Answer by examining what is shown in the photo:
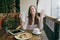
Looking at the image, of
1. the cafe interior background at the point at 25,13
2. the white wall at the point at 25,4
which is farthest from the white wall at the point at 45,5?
the white wall at the point at 25,4

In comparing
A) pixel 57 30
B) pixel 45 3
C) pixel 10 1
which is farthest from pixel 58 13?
pixel 10 1

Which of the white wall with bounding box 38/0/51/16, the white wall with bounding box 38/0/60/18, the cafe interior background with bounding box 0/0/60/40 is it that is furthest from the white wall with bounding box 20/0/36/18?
the white wall with bounding box 38/0/60/18

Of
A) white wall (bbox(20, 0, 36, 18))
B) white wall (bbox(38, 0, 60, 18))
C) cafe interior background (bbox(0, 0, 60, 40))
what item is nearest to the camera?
cafe interior background (bbox(0, 0, 60, 40))

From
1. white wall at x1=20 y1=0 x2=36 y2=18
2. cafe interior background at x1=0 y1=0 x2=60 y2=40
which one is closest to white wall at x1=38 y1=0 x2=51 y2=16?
cafe interior background at x1=0 y1=0 x2=60 y2=40

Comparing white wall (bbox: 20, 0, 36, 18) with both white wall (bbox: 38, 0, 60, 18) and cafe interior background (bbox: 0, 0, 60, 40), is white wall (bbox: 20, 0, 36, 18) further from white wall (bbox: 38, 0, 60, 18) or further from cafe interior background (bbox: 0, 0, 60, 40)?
white wall (bbox: 38, 0, 60, 18)

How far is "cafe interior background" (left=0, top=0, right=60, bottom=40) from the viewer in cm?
244

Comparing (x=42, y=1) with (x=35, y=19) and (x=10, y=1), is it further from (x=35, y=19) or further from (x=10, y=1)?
(x=10, y=1)

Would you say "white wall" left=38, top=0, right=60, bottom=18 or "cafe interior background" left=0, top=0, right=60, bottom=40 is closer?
"cafe interior background" left=0, top=0, right=60, bottom=40

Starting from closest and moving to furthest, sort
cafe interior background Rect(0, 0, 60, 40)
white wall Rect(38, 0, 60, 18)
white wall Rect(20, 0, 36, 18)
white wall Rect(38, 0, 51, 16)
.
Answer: cafe interior background Rect(0, 0, 60, 40) → white wall Rect(20, 0, 36, 18) → white wall Rect(38, 0, 51, 16) → white wall Rect(38, 0, 60, 18)

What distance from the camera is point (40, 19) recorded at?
313cm

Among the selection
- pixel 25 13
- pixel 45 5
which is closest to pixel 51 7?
pixel 45 5

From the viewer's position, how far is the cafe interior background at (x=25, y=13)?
244 cm

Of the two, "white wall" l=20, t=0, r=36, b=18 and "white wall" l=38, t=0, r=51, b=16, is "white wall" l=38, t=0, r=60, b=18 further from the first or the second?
"white wall" l=20, t=0, r=36, b=18

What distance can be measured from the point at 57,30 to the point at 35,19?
64cm
